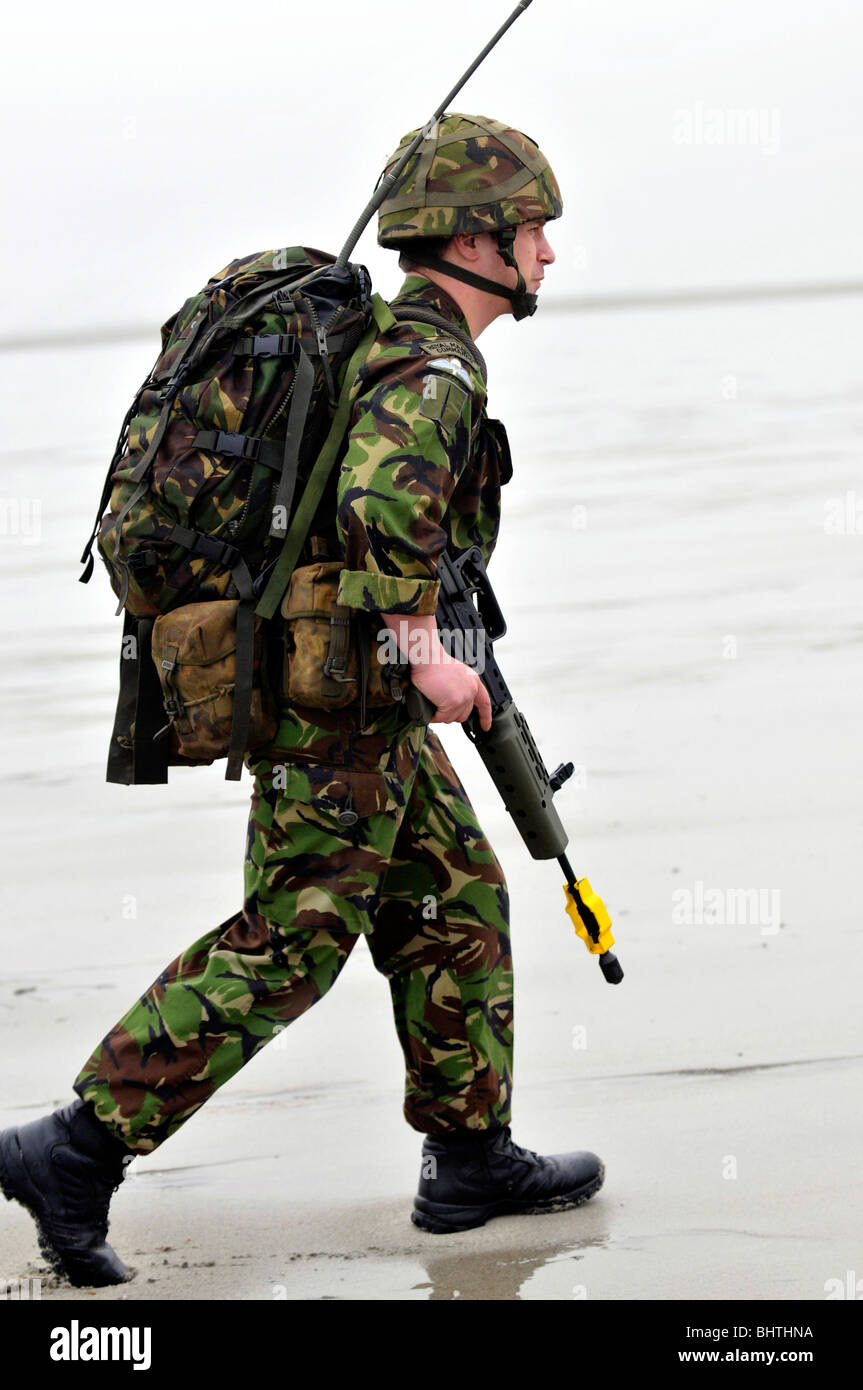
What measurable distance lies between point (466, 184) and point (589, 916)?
4.25 feet

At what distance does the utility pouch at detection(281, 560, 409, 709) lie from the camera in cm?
293

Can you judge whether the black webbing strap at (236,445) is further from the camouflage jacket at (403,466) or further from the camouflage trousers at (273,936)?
the camouflage trousers at (273,936)

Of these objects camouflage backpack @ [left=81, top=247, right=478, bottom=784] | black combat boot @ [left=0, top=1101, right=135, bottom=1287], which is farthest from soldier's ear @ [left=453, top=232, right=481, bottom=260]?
black combat boot @ [left=0, top=1101, right=135, bottom=1287]

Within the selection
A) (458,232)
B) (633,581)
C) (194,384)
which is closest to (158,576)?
(194,384)

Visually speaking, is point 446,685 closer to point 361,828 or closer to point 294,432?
point 361,828

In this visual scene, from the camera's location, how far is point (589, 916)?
3346 mm

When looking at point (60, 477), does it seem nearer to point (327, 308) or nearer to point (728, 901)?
point (728, 901)

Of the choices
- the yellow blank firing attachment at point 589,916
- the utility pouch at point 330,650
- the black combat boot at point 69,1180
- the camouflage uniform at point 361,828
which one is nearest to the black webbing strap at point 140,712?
the camouflage uniform at point 361,828

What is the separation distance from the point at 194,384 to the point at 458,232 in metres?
0.51

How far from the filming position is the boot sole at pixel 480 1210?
3.33 meters

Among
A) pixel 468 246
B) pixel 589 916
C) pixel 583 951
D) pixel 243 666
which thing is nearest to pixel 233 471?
pixel 243 666

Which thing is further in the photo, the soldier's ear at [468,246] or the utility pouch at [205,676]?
the soldier's ear at [468,246]

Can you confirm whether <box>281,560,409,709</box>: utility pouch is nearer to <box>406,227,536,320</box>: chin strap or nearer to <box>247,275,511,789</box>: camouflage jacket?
<box>247,275,511,789</box>: camouflage jacket
